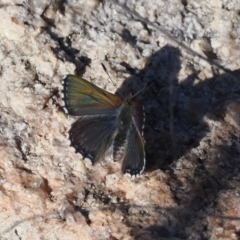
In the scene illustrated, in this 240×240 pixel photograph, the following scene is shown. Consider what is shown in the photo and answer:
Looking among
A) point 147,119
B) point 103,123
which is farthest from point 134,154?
point 103,123

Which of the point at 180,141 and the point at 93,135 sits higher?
the point at 180,141

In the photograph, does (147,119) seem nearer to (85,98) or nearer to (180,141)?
(180,141)

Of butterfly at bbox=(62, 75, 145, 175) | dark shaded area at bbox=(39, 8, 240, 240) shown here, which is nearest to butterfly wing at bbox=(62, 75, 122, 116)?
butterfly at bbox=(62, 75, 145, 175)

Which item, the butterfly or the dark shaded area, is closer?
the dark shaded area

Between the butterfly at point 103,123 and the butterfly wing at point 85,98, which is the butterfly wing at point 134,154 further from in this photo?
the butterfly wing at point 85,98

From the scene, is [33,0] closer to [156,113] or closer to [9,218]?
[156,113]

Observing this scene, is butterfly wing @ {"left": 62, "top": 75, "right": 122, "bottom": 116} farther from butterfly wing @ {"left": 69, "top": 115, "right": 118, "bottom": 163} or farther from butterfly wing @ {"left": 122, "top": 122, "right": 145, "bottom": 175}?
butterfly wing @ {"left": 122, "top": 122, "right": 145, "bottom": 175}

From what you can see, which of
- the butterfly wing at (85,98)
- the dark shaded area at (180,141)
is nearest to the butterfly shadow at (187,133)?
the dark shaded area at (180,141)
